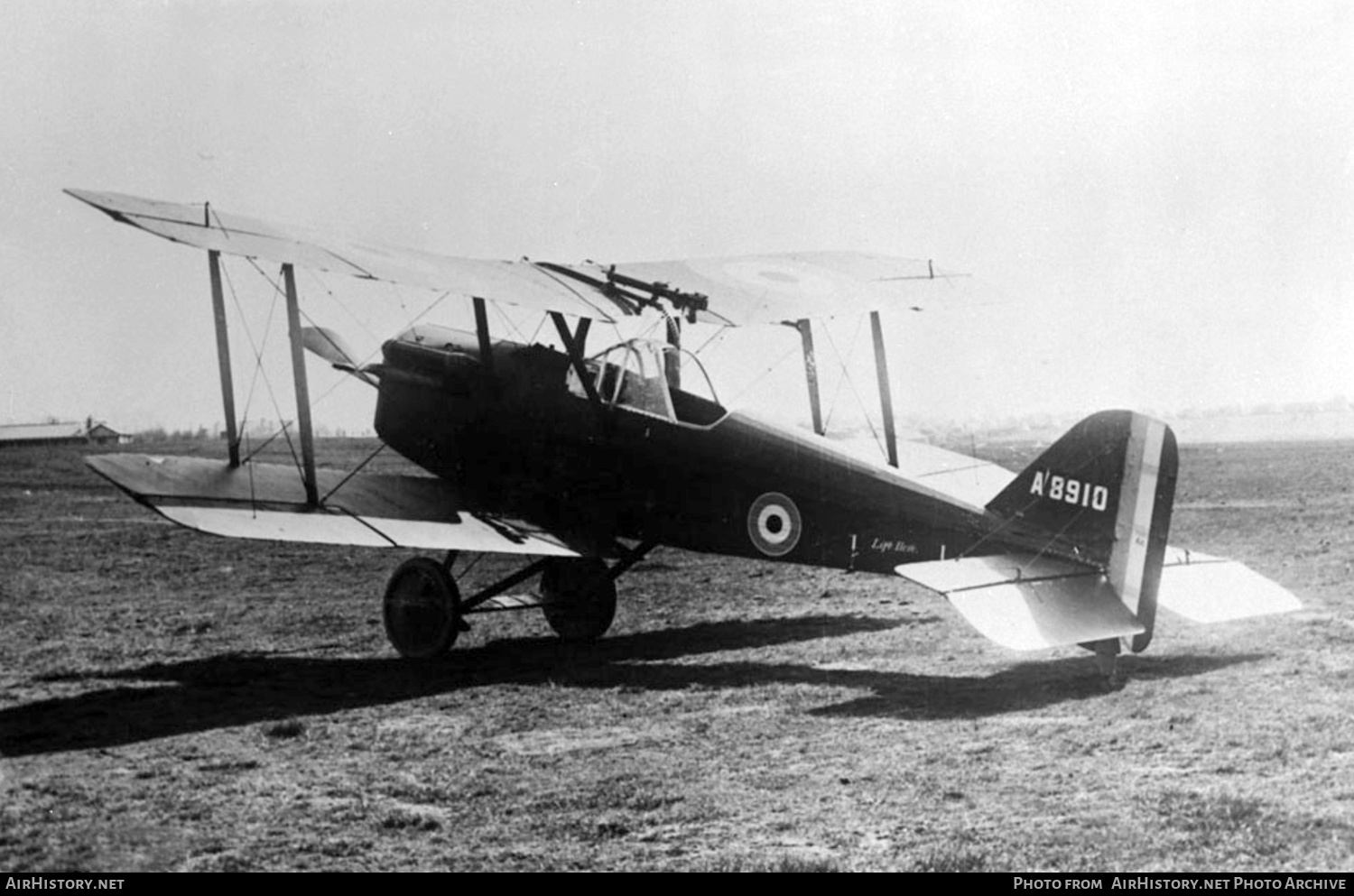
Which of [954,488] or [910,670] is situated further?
[954,488]

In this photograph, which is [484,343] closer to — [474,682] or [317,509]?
[317,509]

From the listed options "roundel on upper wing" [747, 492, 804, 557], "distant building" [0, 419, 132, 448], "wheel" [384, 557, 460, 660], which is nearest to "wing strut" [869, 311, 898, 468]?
"roundel on upper wing" [747, 492, 804, 557]

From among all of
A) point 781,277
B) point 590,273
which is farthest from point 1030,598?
point 781,277

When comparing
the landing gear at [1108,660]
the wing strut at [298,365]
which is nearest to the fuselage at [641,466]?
the landing gear at [1108,660]

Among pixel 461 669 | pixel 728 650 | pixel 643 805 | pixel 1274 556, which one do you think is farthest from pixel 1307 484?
pixel 643 805

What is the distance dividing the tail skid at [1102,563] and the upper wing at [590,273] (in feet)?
10.3

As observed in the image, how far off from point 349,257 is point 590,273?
8.29ft

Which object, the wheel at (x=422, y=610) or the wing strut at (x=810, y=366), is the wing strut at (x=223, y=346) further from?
the wing strut at (x=810, y=366)

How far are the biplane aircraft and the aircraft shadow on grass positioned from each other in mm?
394

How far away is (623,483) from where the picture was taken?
9.11m

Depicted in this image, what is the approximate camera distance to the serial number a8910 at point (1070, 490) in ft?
24.5
